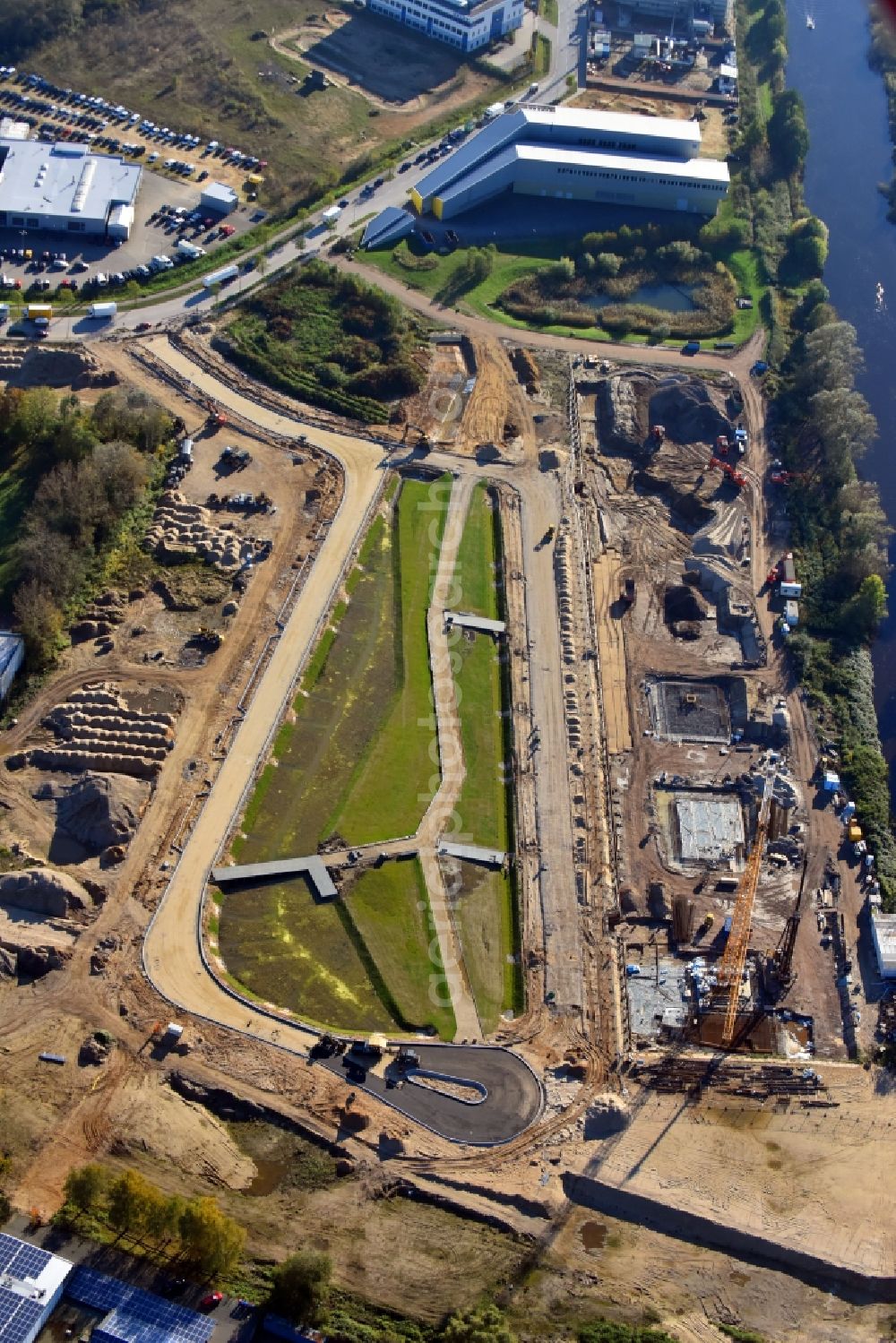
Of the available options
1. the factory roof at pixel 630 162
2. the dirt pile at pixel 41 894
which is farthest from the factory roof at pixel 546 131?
the dirt pile at pixel 41 894

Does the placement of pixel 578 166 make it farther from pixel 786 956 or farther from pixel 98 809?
pixel 786 956

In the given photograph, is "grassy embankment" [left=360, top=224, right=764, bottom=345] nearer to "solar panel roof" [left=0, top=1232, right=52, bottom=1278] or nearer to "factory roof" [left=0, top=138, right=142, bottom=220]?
"factory roof" [left=0, top=138, right=142, bottom=220]

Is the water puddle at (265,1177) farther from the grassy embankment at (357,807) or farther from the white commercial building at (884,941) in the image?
the white commercial building at (884,941)

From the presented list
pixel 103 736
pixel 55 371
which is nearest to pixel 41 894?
pixel 103 736

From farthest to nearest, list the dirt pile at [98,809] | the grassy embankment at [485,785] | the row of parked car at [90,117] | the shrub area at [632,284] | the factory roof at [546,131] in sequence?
1. the row of parked car at [90,117]
2. the factory roof at [546,131]
3. the shrub area at [632,284]
4. the dirt pile at [98,809]
5. the grassy embankment at [485,785]

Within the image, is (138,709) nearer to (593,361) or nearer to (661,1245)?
(661,1245)

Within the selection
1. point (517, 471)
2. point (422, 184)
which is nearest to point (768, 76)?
point (422, 184)

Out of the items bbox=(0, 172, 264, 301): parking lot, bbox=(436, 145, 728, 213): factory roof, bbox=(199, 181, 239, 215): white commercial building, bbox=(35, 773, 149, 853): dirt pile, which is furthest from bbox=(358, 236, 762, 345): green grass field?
bbox=(35, 773, 149, 853): dirt pile
